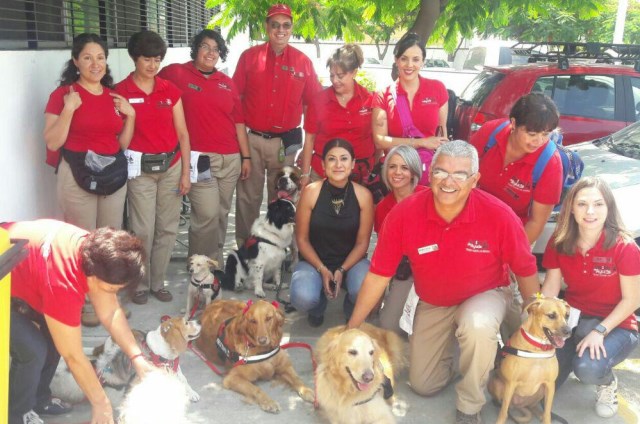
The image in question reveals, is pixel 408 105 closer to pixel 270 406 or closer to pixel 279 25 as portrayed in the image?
pixel 279 25

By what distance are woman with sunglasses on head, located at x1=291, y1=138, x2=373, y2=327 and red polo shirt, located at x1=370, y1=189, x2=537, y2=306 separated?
90 cm

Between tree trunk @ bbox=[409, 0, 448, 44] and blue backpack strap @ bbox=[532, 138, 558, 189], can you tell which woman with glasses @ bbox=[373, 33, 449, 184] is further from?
tree trunk @ bbox=[409, 0, 448, 44]

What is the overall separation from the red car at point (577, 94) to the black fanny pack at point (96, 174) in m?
4.97

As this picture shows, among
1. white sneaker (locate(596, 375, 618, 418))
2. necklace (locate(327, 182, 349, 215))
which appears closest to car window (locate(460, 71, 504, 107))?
necklace (locate(327, 182, 349, 215))

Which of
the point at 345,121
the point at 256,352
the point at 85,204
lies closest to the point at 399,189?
the point at 345,121

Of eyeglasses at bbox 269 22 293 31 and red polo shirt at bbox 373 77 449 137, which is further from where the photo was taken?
eyeglasses at bbox 269 22 293 31

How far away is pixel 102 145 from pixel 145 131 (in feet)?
1.46

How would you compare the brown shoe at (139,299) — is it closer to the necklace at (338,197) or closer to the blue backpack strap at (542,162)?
the necklace at (338,197)

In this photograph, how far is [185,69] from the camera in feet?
17.5

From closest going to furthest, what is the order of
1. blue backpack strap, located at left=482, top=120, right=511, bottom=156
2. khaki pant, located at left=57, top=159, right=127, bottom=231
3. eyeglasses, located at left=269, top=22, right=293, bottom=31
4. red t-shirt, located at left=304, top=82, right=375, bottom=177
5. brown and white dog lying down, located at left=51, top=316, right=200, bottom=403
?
brown and white dog lying down, located at left=51, top=316, right=200, bottom=403 < khaki pant, located at left=57, top=159, right=127, bottom=231 < blue backpack strap, located at left=482, top=120, right=511, bottom=156 < red t-shirt, located at left=304, top=82, right=375, bottom=177 < eyeglasses, located at left=269, top=22, right=293, bottom=31

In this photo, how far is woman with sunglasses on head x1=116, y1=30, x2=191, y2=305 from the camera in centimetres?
479

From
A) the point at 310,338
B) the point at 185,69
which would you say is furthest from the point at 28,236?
the point at 185,69

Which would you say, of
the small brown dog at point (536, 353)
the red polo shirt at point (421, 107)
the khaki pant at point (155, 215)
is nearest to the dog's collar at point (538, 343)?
the small brown dog at point (536, 353)

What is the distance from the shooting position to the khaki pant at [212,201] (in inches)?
219
